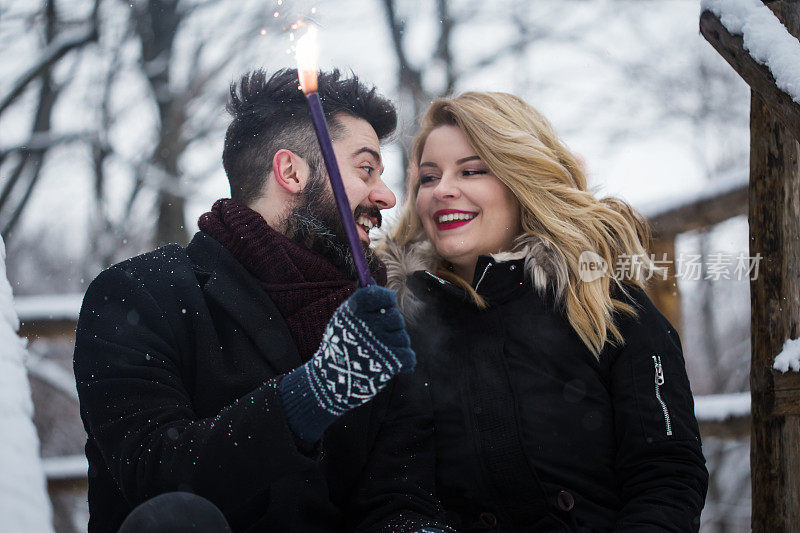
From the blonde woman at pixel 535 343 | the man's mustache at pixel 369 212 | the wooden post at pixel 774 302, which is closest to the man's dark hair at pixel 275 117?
the man's mustache at pixel 369 212

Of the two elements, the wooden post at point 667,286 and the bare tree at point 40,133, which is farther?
the bare tree at point 40,133

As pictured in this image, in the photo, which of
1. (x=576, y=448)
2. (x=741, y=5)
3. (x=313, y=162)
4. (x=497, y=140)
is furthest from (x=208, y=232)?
(x=741, y=5)

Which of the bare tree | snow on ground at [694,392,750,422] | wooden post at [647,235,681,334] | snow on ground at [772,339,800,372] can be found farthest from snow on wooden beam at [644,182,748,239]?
the bare tree

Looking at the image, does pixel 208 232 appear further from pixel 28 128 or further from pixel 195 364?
pixel 28 128

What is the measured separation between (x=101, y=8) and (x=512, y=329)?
8821 mm

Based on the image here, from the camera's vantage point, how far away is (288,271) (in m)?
2.07

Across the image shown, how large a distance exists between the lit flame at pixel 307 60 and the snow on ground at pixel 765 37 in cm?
149

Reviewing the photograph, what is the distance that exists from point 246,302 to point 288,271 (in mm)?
158

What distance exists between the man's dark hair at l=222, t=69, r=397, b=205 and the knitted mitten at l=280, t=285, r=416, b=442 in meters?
0.98

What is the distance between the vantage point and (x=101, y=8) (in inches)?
357

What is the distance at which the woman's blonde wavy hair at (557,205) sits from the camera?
2.27m

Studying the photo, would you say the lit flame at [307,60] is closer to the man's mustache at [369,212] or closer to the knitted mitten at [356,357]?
the knitted mitten at [356,357]

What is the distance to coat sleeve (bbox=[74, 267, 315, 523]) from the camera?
158 centimetres

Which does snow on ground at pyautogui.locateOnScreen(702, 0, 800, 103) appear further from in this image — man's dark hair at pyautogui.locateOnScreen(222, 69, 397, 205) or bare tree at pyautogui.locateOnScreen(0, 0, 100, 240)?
bare tree at pyautogui.locateOnScreen(0, 0, 100, 240)
